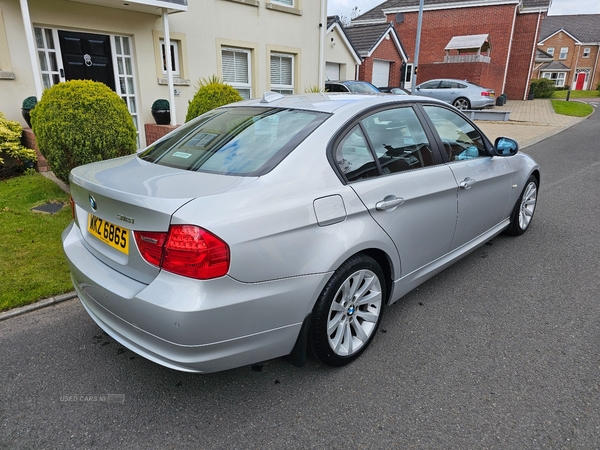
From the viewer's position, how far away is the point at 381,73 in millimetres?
25719

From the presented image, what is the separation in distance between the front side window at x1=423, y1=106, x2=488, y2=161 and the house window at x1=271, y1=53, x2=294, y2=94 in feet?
29.8

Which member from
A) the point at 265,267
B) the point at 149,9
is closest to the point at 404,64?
the point at 149,9

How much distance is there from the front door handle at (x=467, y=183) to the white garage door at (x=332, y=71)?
1662cm

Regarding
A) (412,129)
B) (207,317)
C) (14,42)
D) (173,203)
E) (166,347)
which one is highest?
(14,42)

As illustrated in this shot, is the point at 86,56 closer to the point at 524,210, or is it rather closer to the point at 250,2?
the point at 250,2

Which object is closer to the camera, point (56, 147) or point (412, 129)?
point (412, 129)

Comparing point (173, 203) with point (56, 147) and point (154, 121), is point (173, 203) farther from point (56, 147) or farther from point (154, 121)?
point (154, 121)

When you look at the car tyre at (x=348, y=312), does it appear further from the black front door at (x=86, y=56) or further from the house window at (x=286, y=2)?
the house window at (x=286, y=2)

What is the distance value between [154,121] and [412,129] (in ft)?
25.7

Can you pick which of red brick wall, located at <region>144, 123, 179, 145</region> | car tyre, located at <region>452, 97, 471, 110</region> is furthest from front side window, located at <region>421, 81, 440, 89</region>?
red brick wall, located at <region>144, 123, 179, 145</region>

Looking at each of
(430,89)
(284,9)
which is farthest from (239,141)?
(430,89)

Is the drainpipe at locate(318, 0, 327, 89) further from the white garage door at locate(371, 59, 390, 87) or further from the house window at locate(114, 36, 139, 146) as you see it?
the white garage door at locate(371, 59, 390, 87)

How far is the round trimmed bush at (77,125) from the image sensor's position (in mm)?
5383

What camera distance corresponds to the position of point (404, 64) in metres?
26.7
